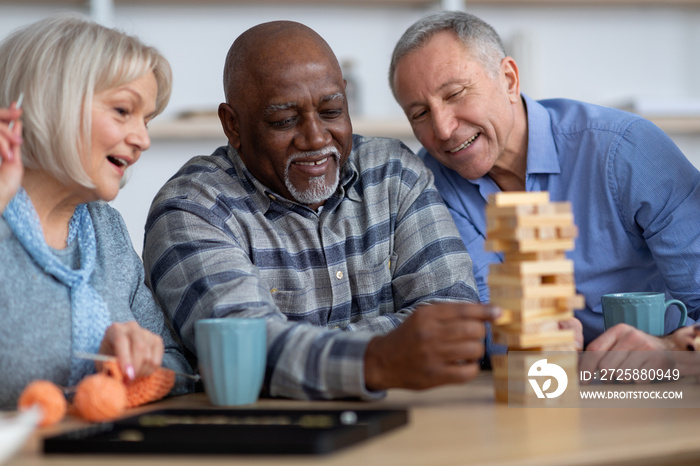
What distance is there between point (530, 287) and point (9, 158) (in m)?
0.78

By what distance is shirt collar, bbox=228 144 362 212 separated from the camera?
168 cm

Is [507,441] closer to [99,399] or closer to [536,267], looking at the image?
[536,267]

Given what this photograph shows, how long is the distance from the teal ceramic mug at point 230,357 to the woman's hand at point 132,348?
0.28 ft

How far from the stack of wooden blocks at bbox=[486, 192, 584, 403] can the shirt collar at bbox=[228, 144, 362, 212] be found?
0.64 m

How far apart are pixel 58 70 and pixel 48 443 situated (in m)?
0.66

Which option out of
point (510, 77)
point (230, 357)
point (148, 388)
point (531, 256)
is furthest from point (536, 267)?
point (510, 77)

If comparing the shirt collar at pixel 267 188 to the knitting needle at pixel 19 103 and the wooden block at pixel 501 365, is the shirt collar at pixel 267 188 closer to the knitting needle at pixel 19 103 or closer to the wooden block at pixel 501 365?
the knitting needle at pixel 19 103

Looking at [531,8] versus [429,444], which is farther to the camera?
[531,8]

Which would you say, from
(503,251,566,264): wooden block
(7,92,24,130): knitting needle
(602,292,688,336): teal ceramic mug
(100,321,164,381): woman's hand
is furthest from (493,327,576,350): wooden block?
(7,92,24,130): knitting needle

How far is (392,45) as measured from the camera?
323cm

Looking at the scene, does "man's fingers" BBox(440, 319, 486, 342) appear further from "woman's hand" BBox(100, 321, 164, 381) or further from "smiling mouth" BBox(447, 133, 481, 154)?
"smiling mouth" BBox(447, 133, 481, 154)

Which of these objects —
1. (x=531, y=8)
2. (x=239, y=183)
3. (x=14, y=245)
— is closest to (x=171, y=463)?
(x=14, y=245)

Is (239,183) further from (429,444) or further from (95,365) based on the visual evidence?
(429,444)

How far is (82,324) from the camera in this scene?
128cm
